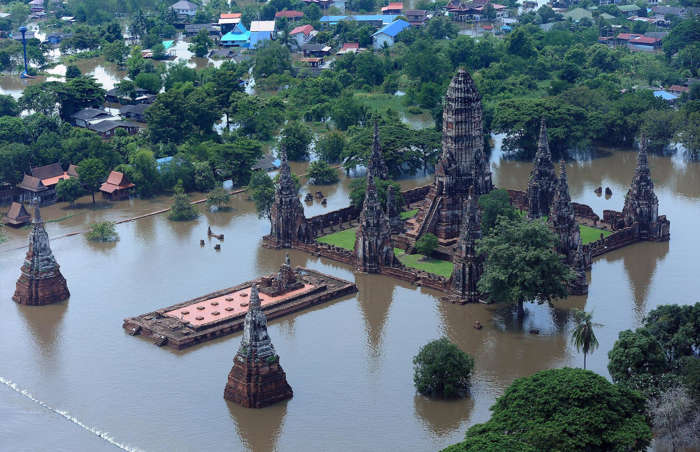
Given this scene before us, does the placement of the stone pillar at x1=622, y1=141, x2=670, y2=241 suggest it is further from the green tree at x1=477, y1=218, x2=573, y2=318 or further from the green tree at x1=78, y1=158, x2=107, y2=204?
the green tree at x1=78, y1=158, x2=107, y2=204

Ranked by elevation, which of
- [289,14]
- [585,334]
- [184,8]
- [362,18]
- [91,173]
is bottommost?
[585,334]

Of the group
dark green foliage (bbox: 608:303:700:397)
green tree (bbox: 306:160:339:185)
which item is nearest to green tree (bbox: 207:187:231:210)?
green tree (bbox: 306:160:339:185)

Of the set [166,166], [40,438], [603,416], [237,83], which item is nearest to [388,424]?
[603,416]

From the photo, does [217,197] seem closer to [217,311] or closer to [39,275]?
[39,275]

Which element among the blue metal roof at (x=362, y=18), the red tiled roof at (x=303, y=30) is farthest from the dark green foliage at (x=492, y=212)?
the blue metal roof at (x=362, y=18)

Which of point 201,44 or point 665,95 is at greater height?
point 201,44

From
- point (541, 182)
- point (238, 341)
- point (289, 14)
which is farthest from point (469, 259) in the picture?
point (289, 14)
